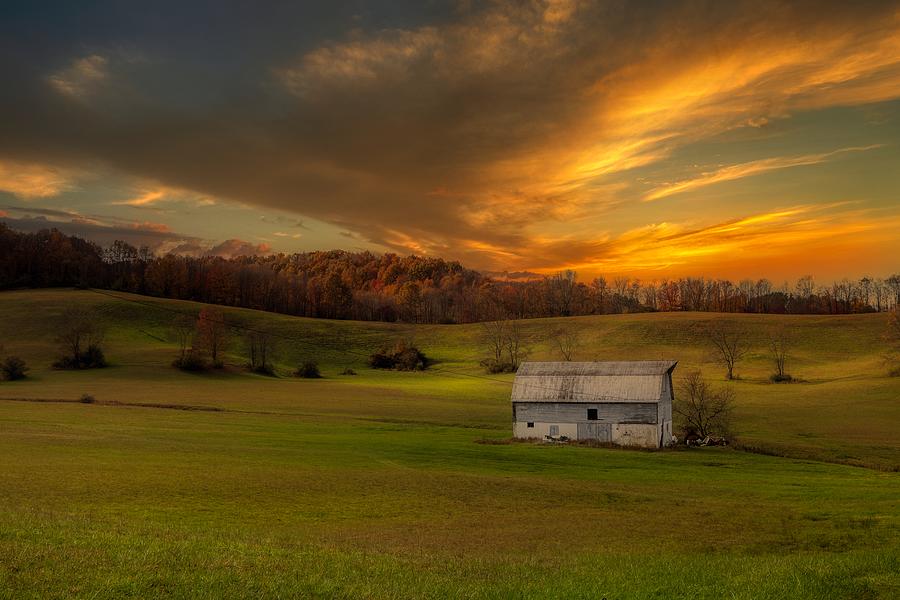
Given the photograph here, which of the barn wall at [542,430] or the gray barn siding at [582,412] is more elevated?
the gray barn siding at [582,412]

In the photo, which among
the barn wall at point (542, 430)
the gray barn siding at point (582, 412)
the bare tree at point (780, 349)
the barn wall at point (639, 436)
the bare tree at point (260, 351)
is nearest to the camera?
the barn wall at point (639, 436)

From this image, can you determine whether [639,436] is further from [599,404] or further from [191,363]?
[191,363]

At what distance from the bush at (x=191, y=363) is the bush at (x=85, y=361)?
11.2 meters

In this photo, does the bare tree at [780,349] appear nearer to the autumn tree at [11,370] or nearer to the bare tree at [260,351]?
the bare tree at [260,351]

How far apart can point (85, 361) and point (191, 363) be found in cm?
1668

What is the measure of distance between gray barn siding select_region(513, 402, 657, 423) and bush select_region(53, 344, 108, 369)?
7517 cm

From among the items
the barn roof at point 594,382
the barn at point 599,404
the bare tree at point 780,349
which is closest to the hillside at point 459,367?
the bare tree at point 780,349

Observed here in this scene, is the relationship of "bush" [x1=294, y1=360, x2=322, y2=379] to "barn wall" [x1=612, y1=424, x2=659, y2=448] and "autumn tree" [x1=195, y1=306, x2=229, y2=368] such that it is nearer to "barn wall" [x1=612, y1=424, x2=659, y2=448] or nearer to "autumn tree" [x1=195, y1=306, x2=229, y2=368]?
"autumn tree" [x1=195, y1=306, x2=229, y2=368]

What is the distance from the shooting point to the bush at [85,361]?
109938 mm

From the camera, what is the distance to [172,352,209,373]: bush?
111m

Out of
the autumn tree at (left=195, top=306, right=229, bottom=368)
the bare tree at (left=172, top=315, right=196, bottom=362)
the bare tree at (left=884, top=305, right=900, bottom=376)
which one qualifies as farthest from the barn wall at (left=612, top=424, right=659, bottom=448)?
the bare tree at (left=172, top=315, right=196, bottom=362)

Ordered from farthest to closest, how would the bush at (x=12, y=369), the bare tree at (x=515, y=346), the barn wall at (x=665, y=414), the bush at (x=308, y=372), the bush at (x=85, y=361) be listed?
the bare tree at (x=515, y=346) → the bush at (x=308, y=372) → the bush at (x=85, y=361) → the bush at (x=12, y=369) → the barn wall at (x=665, y=414)

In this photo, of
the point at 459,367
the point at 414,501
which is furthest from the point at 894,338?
the point at 414,501

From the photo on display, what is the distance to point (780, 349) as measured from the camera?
431ft
